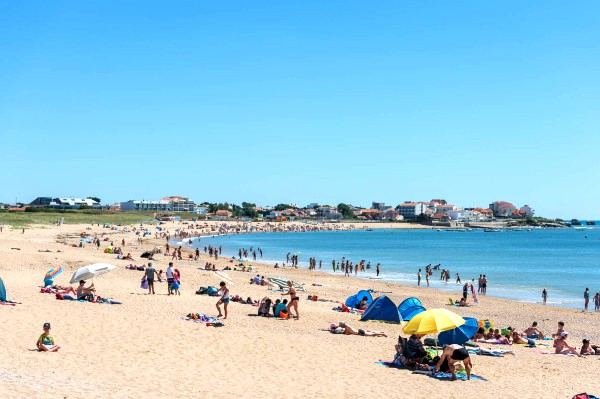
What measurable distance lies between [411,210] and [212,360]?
181230 millimetres

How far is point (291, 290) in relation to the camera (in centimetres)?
1606

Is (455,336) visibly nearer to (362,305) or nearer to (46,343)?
(362,305)

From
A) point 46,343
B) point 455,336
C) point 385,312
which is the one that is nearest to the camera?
point 46,343

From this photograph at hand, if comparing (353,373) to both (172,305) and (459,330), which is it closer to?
(459,330)

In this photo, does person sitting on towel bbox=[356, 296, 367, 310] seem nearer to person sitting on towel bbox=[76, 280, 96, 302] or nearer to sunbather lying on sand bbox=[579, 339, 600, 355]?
sunbather lying on sand bbox=[579, 339, 600, 355]

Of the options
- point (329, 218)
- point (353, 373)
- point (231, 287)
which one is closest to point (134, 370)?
point (353, 373)

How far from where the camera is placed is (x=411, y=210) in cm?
18788

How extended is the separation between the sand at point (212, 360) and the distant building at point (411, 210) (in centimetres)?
17122

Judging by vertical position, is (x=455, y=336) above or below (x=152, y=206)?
below

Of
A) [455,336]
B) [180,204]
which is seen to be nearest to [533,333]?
[455,336]

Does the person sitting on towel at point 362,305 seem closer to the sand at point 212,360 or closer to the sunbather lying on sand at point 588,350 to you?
the sand at point 212,360

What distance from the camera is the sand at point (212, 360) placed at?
890 cm

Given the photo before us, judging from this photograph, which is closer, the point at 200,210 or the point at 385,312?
the point at 385,312

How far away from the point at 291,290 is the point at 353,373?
568cm
